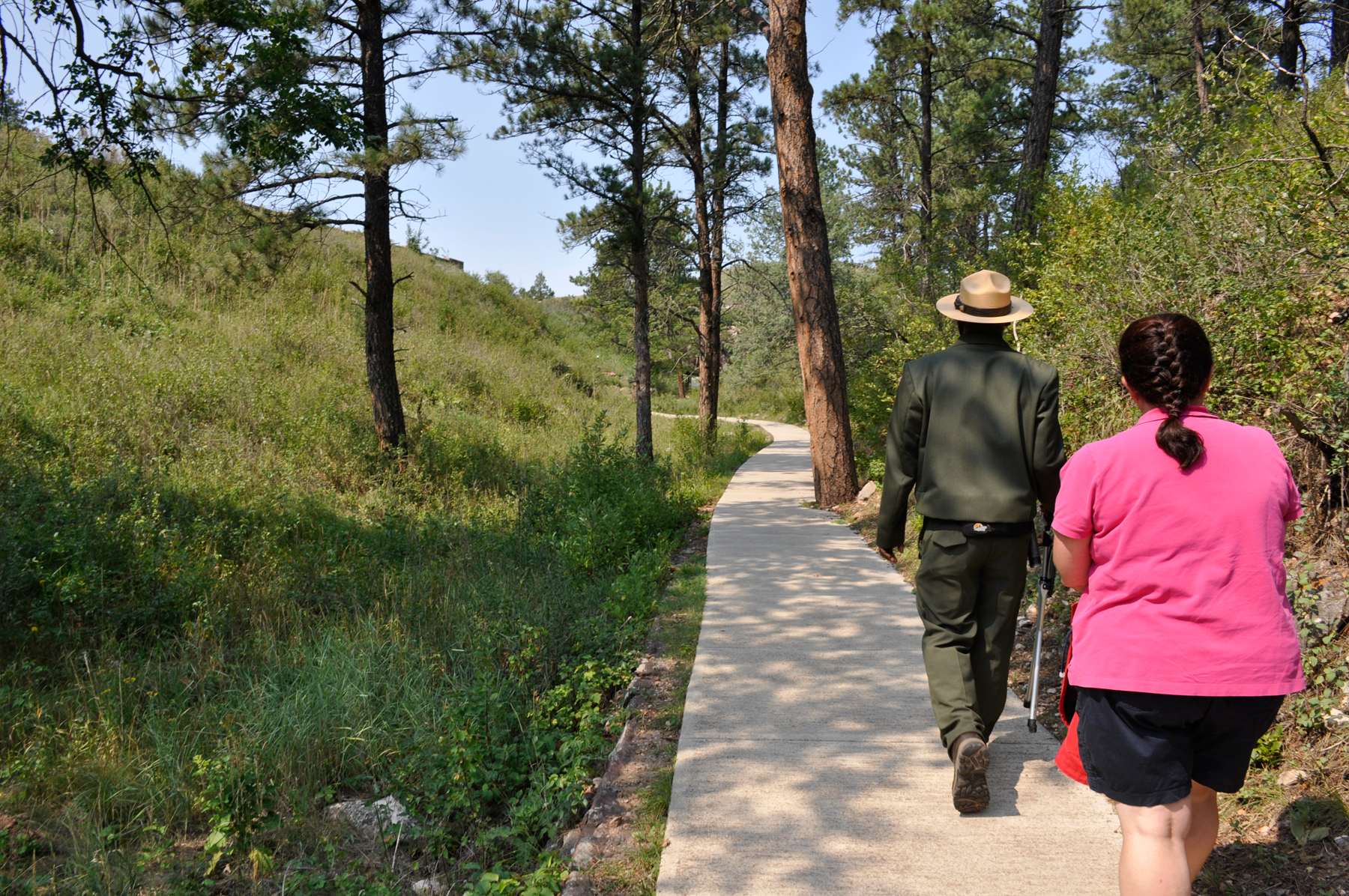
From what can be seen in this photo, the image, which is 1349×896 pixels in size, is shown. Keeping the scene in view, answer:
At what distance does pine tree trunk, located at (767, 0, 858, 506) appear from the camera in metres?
9.95

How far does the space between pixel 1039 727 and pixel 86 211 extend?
18.7 m

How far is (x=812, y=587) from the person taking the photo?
A: 264 inches

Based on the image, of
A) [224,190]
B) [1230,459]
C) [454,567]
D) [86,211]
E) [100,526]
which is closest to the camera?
[1230,459]

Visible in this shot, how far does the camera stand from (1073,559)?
237 cm

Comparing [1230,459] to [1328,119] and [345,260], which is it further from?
[345,260]

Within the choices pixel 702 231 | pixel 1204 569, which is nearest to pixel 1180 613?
pixel 1204 569

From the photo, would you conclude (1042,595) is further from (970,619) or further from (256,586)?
(256,586)

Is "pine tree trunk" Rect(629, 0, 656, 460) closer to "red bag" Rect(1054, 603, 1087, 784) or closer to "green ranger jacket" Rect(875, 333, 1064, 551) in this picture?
"green ranger jacket" Rect(875, 333, 1064, 551)

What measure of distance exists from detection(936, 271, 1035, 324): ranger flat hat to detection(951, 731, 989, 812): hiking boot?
182 centimetres

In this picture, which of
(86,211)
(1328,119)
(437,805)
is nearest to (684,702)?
(437,805)

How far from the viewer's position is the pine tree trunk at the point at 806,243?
9945mm

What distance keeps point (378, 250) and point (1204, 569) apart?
33.7 ft

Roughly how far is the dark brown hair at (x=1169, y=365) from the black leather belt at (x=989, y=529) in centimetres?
117

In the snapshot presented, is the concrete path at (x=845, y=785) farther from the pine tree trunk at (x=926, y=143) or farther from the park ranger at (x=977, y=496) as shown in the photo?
the pine tree trunk at (x=926, y=143)
